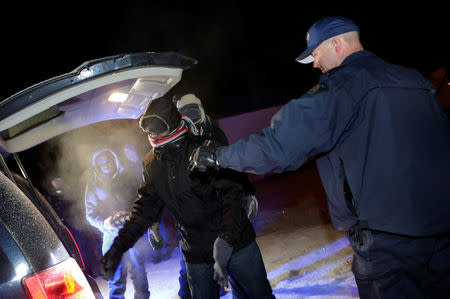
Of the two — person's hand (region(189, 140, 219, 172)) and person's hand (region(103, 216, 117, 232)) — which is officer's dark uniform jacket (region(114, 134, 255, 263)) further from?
person's hand (region(103, 216, 117, 232))

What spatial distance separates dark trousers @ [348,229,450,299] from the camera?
59.1 inches

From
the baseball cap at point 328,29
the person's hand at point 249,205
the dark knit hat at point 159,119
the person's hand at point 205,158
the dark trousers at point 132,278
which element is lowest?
the dark trousers at point 132,278

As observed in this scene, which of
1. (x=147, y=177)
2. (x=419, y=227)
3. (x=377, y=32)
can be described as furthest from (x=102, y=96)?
(x=377, y=32)

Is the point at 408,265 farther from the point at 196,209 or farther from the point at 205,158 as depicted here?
the point at 196,209

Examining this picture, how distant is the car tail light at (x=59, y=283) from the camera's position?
1434mm

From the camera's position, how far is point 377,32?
24672 millimetres

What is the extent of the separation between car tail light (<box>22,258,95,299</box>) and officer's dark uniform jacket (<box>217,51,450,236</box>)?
124 centimetres

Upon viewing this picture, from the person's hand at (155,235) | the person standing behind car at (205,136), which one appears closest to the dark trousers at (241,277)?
the person standing behind car at (205,136)

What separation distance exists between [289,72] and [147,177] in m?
26.1

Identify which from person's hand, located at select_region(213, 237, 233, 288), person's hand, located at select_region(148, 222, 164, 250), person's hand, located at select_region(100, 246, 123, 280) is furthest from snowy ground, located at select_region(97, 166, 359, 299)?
person's hand, located at select_region(100, 246, 123, 280)

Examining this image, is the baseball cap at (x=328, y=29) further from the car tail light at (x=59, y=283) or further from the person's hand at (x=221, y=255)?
the car tail light at (x=59, y=283)

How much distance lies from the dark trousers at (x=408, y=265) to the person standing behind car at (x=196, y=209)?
3.42 ft

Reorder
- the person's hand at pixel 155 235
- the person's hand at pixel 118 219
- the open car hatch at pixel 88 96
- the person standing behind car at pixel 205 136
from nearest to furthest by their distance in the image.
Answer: the open car hatch at pixel 88 96
the person standing behind car at pixel 205 136
the person's hand at pixel 155 235
the person's hand at pixel 118 219

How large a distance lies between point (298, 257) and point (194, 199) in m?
2.78
